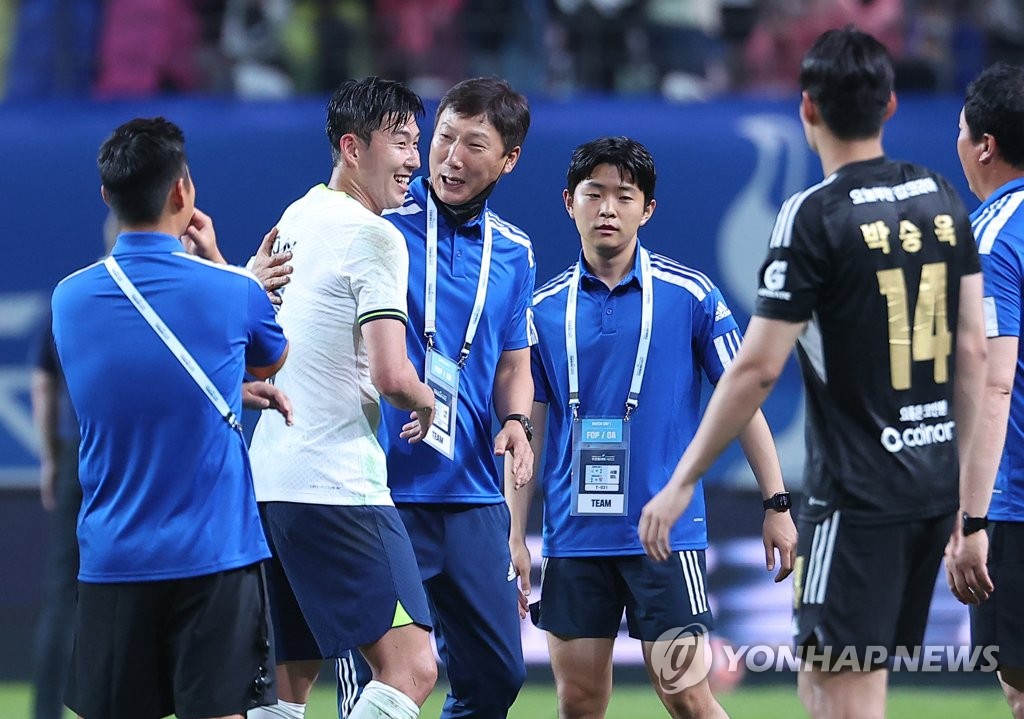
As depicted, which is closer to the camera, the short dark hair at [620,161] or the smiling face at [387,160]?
the smiling face at [387,160]

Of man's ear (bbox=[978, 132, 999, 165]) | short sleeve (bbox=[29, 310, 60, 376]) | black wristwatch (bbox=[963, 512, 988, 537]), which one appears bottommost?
black wristwatch (bbox=[963, 512, 988, 537])

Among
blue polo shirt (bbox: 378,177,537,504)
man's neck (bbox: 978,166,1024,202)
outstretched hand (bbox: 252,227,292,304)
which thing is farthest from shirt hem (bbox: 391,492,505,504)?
man's neck (bbox: 978,166,1024,202)

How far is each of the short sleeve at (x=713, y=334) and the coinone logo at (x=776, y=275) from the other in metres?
1.42

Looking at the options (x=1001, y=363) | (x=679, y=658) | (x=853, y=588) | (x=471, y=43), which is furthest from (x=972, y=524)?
(x=471, y=43)

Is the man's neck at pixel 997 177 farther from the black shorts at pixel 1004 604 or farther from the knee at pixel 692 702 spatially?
the knee at pixel 692 702

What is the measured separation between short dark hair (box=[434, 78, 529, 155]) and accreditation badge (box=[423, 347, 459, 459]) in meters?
0.81

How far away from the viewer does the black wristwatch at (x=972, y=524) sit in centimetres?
413

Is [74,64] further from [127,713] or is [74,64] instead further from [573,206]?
[127,713]

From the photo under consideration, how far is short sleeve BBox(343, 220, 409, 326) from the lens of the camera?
4.28m

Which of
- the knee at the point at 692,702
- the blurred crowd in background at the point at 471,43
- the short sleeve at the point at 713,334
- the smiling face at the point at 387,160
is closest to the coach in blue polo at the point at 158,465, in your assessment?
the smiling face at the point at 387,160

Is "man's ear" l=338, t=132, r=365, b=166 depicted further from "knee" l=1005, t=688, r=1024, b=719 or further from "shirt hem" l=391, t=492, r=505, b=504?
"knee" l=1005, t=688, r=1024, b=719

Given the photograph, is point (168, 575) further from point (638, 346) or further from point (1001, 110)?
point (1001, 110)

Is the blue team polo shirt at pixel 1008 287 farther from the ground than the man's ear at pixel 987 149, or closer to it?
closer to it

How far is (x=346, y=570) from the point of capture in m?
4.35
